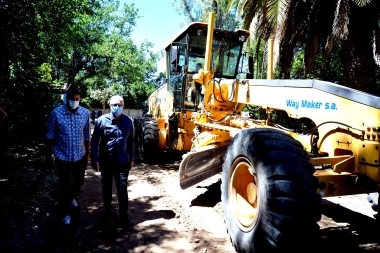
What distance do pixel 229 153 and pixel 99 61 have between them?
2772 cm

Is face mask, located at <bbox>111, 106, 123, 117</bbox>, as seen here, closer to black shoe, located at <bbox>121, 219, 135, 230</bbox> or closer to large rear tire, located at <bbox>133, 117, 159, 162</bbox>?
black shoe, located at <bbox>121, 219, 135, 230</bbox>

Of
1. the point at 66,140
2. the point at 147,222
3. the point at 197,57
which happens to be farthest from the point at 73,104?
the point at 197,57

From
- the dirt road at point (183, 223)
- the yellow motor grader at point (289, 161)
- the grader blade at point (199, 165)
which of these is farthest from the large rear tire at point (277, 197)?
the grader blade at point (199, 165)

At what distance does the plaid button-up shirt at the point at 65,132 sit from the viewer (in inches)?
171

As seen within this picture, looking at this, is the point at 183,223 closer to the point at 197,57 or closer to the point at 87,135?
the point at 87,135

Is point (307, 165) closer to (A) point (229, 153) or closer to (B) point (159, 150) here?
(A) point (229, 153)

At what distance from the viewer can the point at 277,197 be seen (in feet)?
9.37

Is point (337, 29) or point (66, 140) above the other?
point (337, 29)

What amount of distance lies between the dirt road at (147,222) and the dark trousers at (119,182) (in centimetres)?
25

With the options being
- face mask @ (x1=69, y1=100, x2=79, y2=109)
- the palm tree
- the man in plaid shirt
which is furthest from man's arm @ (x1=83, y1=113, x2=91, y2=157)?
the palm tree

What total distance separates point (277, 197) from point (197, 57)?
18.6 feet

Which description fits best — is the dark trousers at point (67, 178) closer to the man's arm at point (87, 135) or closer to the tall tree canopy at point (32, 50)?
the man's arm at point (87, 135)

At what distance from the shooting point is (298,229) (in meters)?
2.73

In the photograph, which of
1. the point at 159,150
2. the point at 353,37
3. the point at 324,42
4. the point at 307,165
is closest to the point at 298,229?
the point at 307,165
